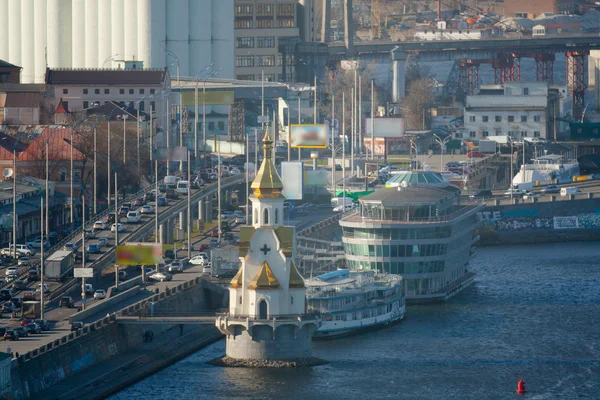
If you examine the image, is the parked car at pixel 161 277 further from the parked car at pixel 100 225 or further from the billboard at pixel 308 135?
the billboard at pixel 308 135

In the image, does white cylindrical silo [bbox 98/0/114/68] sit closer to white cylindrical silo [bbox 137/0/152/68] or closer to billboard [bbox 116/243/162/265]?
white cylindrical silo [bbox 137/0/152/68]

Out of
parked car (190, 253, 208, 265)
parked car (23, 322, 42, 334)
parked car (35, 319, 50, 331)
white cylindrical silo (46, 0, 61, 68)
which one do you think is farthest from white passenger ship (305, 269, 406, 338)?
white cylindrical silo (46, 0, 61, 68)

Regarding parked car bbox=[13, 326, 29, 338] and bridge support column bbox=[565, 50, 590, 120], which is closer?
parked car bbox=[13, 326, 29, 338]

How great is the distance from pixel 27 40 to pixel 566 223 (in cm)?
6030

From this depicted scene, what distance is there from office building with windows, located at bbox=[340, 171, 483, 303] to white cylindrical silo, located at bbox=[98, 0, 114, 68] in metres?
72.6

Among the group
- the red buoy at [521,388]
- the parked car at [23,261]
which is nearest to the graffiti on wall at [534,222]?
the parked car at [23,261]

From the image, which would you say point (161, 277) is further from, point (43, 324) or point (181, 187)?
point (181, 187)

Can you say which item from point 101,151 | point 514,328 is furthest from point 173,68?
point 514,328

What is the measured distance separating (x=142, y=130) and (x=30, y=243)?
30781 millimetres

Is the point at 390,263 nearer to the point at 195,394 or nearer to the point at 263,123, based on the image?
the point at 195,394

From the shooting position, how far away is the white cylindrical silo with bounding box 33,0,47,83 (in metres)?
162

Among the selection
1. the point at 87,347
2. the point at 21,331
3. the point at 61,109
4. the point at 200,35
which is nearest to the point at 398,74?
the point at 200,35

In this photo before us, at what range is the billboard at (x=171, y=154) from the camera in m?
112

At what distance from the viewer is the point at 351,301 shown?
257 ft
